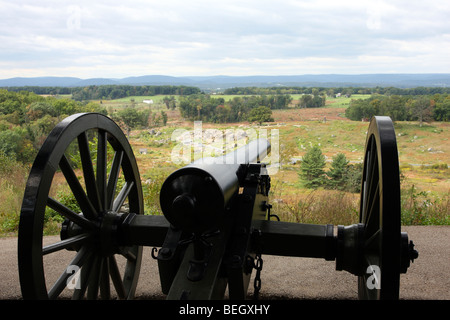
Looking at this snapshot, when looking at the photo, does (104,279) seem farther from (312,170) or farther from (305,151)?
(305,151)

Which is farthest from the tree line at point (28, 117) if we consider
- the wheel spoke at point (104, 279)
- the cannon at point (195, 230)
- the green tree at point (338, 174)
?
the cannon at point (195, 230)

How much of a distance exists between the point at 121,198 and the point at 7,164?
308 inches

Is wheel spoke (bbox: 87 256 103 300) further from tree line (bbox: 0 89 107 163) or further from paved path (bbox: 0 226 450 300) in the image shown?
tree line (bbox: 0 89 107 163)

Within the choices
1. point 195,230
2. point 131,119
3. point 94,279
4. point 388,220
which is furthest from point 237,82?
point 388,220

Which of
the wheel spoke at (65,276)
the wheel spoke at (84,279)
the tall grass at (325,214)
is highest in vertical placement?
the wheel spoke at (65,276)

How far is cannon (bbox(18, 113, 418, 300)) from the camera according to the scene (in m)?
2.26

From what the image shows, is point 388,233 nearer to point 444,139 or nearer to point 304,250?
point 304,250

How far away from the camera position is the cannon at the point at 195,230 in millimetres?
2256

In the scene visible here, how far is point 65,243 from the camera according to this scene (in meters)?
2.73

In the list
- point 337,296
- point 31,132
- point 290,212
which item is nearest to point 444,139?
point 290,212

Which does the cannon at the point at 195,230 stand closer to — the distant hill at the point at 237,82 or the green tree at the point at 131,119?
the green tree at the point at 131,119

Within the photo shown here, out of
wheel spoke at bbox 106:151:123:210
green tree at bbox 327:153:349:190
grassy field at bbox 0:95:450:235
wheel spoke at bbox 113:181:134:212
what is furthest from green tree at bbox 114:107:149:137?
wheel spoke at bbox 106:151:123:210

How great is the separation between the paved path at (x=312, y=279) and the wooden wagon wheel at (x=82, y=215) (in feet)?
2.06

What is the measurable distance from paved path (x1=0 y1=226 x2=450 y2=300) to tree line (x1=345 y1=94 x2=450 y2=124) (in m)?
10.5
